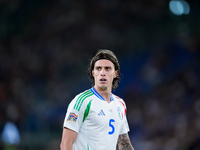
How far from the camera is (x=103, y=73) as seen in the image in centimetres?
349

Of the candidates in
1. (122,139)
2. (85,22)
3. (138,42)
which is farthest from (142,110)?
(122,139)

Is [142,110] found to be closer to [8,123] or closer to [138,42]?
[138,42]

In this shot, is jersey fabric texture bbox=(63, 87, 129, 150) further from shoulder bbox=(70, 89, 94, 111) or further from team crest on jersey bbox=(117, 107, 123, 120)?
team crest on jersey bbox=(117, 107, 123, 120)

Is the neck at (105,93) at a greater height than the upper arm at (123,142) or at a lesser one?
greater

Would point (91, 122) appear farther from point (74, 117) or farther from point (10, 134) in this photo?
point (10, 134)

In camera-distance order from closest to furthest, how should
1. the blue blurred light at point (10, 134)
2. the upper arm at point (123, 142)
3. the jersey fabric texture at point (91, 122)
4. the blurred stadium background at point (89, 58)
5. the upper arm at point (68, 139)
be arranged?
the upper arm at point (68, 139) < the jersey fabric texture at point (91, 122) < the upper arm at point (123, 142) < the blurred stadium background at point (89, 58) < the blue blurred light at point (10, 134)

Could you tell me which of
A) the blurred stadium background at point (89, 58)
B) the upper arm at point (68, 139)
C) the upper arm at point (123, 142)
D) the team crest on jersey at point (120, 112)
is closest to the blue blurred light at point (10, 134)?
the blurred stadium background at point (89, 58)

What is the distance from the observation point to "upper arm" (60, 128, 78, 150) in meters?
3.03

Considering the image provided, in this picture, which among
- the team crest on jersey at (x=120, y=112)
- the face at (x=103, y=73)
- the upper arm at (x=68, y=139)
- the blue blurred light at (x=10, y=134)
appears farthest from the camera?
the blue blurred light at (x=10, y=134)

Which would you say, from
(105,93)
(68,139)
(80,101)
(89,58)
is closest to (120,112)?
(105,93)

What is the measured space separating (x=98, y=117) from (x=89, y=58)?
849cm

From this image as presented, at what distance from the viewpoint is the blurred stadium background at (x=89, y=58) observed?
9.69 m

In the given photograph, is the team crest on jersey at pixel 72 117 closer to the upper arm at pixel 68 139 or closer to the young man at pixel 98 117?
the young man at pixel 98 117

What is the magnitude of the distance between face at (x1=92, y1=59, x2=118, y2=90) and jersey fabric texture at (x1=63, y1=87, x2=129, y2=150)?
0.41 feet
